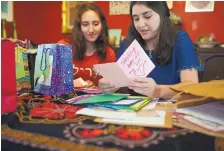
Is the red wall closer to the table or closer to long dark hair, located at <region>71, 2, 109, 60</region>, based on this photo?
long dark hair, located at <region>71, 2, 109, 60</region>

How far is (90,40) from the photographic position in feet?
5.95

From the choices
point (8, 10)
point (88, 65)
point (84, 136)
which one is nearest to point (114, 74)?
point (84, 136)

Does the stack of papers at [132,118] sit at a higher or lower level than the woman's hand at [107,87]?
lower

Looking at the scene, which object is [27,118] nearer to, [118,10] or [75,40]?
[75,40]

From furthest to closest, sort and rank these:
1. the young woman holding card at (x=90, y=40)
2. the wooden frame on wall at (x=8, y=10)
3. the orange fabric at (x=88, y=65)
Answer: the wooden frame on wall at (x=8, y=10) → the young woman holding card at (x=90, y=40) → the orange fabric at (x=88, y=65)

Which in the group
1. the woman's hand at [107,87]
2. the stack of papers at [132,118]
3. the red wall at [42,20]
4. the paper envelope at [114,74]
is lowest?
the stack of papers at [132,118]

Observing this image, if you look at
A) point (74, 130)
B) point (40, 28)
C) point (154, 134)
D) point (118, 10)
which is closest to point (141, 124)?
point (154, 134)

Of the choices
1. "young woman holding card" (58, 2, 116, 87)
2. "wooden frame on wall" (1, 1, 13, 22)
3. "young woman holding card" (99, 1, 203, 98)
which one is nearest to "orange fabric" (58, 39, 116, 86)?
"young woman holding card" (58, 2, 116, 87)

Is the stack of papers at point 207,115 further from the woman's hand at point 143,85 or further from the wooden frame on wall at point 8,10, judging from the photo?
the wooden frame on wall at point 8,10

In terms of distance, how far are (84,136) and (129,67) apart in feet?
1.61

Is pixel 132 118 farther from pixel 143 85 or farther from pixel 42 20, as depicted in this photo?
pixel 42 20

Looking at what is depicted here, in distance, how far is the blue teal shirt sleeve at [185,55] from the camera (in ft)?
4.07

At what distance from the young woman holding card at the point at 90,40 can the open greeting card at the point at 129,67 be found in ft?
2.39

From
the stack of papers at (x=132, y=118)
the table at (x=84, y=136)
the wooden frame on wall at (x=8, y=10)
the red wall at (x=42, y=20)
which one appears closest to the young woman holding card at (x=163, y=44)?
the stack of papers at (x=132, y=118)
